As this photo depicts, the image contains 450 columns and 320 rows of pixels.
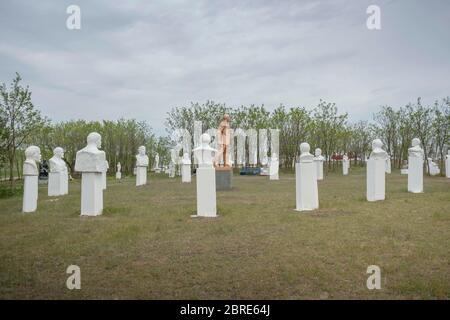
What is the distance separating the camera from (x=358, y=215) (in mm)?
8742

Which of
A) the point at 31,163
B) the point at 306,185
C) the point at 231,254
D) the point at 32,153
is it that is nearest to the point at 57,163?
the point at 32,153

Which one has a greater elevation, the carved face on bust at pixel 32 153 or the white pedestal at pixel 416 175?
the carved face on bust at pixel 32 153

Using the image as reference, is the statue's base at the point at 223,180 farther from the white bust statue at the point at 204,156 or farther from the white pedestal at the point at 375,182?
the white bust statue at the point at 204,156

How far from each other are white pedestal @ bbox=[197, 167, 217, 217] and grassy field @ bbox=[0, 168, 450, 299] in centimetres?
42

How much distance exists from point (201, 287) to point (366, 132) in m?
51.2

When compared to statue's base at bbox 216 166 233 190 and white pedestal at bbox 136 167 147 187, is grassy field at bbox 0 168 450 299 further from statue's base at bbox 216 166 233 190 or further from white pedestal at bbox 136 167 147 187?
white pedestal at bbox 136 167 147 187

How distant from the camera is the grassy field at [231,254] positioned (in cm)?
428

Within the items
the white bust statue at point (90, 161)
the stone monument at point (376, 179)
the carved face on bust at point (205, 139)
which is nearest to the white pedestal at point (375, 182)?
the stone monument at point (376, 179)

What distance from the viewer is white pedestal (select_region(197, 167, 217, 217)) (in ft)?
29.7

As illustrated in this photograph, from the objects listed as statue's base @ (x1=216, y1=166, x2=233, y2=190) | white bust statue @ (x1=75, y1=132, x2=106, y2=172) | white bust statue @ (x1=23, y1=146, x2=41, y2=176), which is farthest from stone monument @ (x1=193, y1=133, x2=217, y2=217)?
statue's base @ (x1=216, y1=166, x2=233, y2=190)

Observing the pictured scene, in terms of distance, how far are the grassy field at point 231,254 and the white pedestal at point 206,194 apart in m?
0.42

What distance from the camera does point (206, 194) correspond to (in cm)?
910
